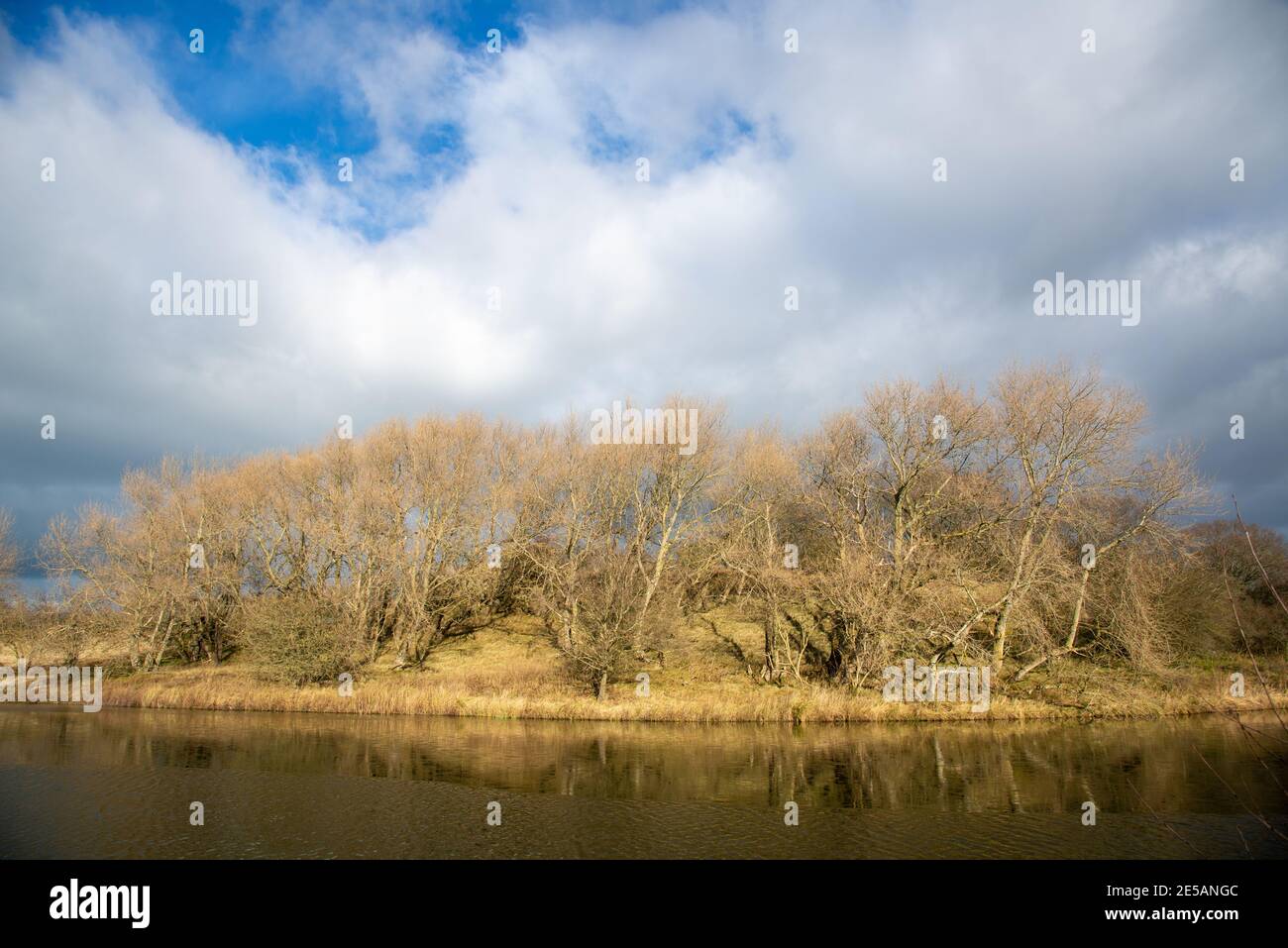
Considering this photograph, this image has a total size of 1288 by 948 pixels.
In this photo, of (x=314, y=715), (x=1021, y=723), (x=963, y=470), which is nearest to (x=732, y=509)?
(x=963, y=470)

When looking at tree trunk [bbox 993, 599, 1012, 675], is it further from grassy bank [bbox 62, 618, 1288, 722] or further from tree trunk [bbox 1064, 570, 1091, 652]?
tree trunk [bbox 1064, 570, 1091, 652]

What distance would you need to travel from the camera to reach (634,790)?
2127 centimetres

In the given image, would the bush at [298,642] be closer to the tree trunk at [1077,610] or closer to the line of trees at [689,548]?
the line of trees at [689,548]

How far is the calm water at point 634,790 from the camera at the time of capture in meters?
16.8

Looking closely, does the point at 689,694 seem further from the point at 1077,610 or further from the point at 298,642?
the point at 1077,610

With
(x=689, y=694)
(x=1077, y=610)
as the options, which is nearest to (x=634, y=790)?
(x=689, y=694)

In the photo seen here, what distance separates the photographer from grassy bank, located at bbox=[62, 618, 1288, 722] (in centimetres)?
3241

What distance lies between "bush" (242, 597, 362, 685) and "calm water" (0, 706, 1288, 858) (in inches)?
220

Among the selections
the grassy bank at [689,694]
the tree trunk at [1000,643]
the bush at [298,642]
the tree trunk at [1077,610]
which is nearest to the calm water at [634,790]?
the grassy bank at [689,694]

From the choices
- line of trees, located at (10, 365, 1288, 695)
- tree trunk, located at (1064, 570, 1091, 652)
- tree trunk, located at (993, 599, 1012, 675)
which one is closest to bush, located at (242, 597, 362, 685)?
line of trees, located at (10, 365, 1288, 695)

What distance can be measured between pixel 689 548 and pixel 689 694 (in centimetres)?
1404

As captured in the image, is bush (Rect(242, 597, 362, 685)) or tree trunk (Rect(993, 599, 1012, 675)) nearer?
tree trunk (Rect(993, 599, 1012, 675))

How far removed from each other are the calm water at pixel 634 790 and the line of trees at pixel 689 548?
6044mm
